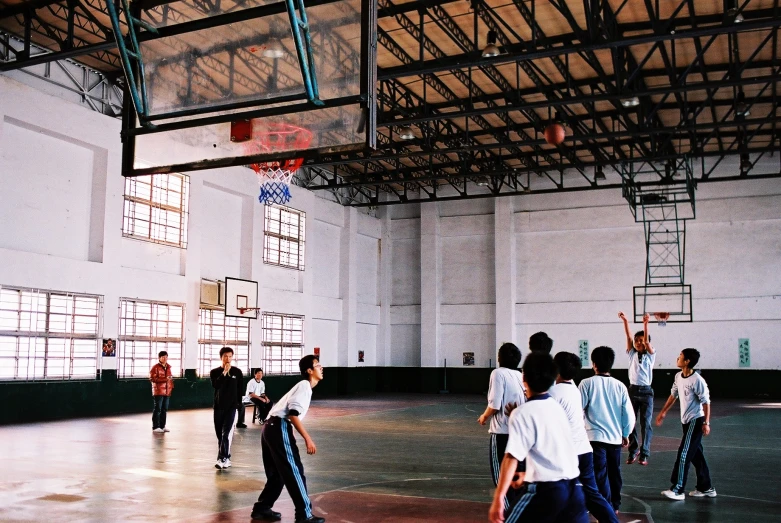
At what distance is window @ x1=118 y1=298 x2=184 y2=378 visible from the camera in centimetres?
2241

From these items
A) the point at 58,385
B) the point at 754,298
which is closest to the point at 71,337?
the point at 58,385

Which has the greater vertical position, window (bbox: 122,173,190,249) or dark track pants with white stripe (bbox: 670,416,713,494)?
window (bbox: 122,173,190,249)

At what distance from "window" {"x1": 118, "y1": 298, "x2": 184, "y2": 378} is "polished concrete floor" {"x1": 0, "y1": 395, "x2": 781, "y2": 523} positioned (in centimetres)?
422

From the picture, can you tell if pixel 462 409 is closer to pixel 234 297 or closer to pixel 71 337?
pixel 234 297

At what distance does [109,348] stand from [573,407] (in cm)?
1821

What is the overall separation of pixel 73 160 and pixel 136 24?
1443 centimetres

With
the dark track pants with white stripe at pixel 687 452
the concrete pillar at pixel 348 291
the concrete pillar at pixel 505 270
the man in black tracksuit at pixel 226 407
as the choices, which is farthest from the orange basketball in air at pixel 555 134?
the concrete pillar at pixel 348 291

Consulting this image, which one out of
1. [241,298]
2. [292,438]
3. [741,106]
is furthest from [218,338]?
[292,438]

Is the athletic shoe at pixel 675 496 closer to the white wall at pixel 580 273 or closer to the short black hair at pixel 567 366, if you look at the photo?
the short black hair at pixel 567 366

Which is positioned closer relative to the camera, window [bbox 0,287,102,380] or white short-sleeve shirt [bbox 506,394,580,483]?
white short-sleeve shirt [bbox 506,394,580,483]

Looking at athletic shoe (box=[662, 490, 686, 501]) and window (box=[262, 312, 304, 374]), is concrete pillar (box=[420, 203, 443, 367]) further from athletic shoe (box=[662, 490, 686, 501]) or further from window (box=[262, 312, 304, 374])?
Answer: athletic shoe (box=[662, 490, 686, 501])

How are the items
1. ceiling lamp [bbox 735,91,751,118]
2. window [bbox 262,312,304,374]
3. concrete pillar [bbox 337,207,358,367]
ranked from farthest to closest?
1. concrete pillar [bbox 337,207,358,367]
2. window [bbox 262,312,304,374]
3. ceiling lamp [bbox 735,91,751,118]

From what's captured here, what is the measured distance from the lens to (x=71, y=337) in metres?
20.5

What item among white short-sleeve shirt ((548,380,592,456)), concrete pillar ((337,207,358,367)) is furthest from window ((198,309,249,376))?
white short-sleeve shirt ((548,380,592,456))
